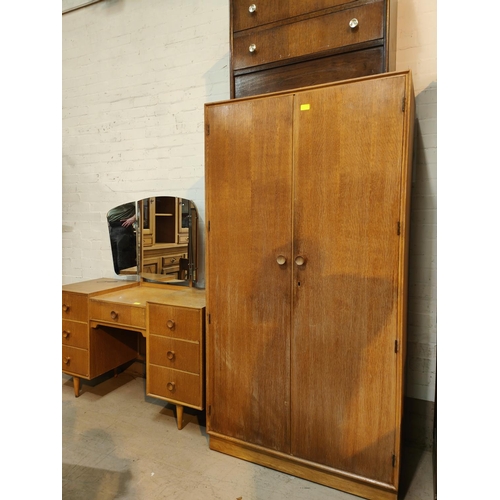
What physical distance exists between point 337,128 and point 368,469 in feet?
5.03

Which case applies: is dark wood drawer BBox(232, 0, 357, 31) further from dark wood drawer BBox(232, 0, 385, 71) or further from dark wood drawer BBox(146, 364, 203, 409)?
dark wood drawer BBox(146, 364, 203, 409)

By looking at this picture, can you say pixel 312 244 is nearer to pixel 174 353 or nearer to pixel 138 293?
pixel 174 353

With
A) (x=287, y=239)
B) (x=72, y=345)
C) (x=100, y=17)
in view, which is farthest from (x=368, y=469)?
(x=100, y=17)

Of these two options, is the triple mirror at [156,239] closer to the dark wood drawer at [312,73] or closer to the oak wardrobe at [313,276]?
the oak wardrobe at [313,276]

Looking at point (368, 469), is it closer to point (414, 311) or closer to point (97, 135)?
point (414, 311)

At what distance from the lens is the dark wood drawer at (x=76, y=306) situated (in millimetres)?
2565

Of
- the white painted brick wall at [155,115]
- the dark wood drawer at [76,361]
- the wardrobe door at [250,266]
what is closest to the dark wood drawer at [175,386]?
the wardrobe door at [250,266]

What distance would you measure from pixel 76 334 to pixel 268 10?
2329 mm

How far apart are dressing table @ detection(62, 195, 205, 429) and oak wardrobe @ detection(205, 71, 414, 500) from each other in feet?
0.58

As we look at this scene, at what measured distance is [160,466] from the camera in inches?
77.5

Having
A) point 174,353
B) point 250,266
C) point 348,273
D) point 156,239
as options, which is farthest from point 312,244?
point 156,239

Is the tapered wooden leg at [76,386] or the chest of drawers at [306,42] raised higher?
the chest of drawers at [306,42]

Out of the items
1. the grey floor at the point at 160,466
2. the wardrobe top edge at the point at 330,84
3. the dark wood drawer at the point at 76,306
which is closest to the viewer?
the wardrobe top edge at the point at 330,84

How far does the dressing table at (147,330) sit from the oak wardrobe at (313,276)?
0.58 ft
